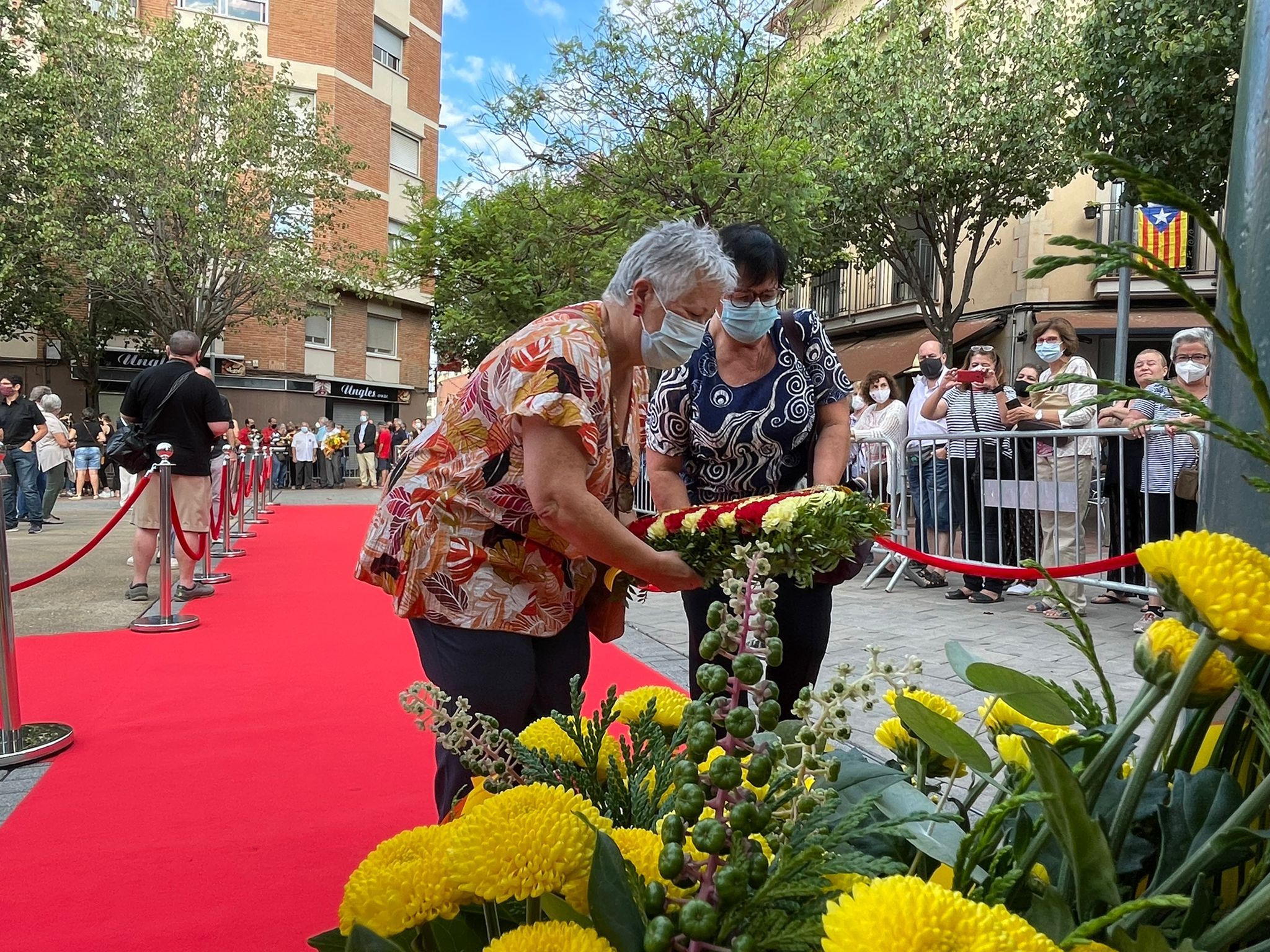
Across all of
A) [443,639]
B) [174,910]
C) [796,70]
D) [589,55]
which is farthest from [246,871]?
[796,70]

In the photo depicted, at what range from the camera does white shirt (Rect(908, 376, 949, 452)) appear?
8180mm

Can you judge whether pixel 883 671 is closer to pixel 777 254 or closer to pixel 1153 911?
pixel 1153 911

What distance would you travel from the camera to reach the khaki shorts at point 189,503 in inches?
289

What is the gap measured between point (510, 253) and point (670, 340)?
13.3 m

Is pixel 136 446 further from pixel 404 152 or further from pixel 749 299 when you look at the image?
pixel 404 152

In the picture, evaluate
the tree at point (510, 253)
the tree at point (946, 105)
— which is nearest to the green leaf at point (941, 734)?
the tree at point (510, 253)

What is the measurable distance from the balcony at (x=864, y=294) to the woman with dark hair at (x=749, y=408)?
67.7 ft

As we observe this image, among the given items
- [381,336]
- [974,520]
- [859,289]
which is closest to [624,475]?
[974,520]

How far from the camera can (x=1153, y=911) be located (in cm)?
62

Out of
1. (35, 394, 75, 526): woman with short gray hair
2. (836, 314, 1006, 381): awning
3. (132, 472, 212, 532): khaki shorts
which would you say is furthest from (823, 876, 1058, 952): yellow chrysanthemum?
(836, 314, 1006, 381): awning

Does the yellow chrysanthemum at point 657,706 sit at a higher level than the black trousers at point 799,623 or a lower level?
higher

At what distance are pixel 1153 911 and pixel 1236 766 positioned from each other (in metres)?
0.15

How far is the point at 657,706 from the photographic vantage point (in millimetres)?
996

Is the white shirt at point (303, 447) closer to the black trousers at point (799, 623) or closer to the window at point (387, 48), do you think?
the window at point (387, 48)
